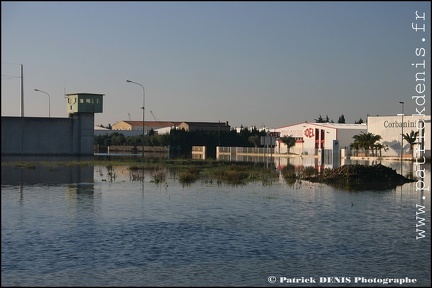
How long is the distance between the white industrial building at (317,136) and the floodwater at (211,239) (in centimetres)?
7673

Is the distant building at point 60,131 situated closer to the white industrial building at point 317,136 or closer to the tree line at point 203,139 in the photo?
the tree line at point 203,139

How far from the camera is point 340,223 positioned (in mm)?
19562

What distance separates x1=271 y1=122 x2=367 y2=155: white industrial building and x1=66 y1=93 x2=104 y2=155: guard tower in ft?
119

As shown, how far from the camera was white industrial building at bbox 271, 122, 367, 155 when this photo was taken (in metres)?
106

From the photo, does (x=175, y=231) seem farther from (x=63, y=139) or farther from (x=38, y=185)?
Answer: (x=63, y=139)

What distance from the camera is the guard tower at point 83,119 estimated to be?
8350 centimetres


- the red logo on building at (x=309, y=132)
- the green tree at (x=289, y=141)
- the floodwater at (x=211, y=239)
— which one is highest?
the red logo on building at (x=309, y=132)

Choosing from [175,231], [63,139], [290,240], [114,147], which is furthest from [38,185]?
[114,147]

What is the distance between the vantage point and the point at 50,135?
270 feet

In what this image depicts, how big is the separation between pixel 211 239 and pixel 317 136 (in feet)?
313

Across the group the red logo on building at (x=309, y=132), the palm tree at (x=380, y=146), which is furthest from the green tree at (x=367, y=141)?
the red logo on building at (x=309, y=132)

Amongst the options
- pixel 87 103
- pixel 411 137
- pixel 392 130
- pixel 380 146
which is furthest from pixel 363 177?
pixel 392 130

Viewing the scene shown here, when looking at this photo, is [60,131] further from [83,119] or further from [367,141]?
[367,141]

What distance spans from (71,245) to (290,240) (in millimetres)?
5401
